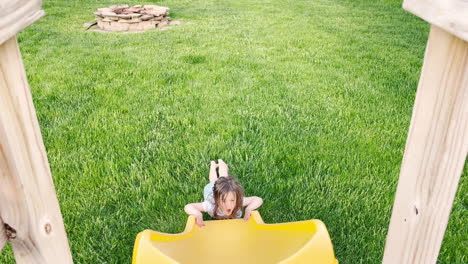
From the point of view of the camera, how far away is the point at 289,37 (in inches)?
247

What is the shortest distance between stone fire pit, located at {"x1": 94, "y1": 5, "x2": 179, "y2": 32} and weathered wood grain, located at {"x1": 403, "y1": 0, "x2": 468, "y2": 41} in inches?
267

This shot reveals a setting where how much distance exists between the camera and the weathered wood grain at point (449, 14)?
28.4 inches

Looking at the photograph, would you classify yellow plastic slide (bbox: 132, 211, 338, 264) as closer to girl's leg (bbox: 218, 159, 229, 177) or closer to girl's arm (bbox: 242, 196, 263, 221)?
girl's arm (bbox: 242, 196, 263, 221)

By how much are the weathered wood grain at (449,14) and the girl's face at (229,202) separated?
60.4 inches

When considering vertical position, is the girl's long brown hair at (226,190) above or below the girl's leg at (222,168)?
above

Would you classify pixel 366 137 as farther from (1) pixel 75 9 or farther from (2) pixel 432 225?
(1) pixel 75 9

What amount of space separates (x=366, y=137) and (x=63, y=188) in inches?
87.8

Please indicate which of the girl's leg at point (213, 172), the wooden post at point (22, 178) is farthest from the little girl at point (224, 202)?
the wooden post at point (22, 178)

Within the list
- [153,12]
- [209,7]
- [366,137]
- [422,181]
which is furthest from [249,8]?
[422,181]

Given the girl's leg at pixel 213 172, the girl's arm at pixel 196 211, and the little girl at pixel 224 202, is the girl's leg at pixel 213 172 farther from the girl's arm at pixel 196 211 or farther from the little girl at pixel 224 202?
the girl's arm at pixel 196 211

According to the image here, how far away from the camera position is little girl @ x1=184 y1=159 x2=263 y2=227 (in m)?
2.20

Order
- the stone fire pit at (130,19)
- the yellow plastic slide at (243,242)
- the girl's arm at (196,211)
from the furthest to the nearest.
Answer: the stone fire pit at (130,19)
the girl's arm at (196,211)
the yellow plastic slide at (243,242)

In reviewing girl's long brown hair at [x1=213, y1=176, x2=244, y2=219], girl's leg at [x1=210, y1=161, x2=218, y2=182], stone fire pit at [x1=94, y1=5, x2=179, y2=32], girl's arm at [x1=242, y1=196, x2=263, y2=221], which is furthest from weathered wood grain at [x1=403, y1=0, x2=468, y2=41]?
stone fire pit at [x1=94, y1=5, x2=179, y2=32]

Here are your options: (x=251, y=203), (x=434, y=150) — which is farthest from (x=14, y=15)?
(x=251, y=203)
